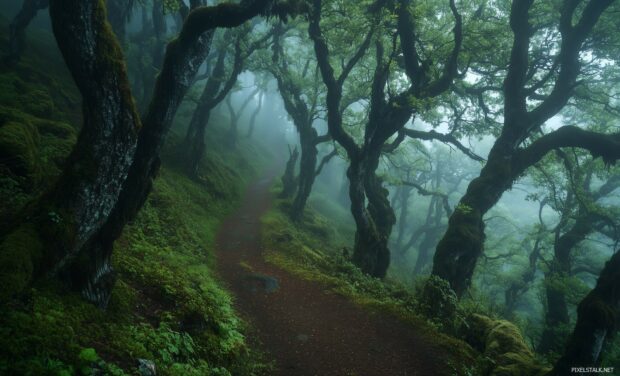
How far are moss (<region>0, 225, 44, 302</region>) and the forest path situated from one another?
4.96 metres

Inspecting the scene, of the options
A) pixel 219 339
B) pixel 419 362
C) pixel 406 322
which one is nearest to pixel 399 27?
pixel 406 322

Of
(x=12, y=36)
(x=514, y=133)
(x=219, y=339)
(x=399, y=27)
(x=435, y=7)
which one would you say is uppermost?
(x=435, y=7)

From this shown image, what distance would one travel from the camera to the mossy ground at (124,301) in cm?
405

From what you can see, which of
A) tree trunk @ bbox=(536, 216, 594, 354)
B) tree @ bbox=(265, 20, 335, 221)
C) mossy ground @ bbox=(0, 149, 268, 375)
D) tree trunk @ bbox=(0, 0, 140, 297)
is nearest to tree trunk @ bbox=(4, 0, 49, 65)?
mossy ground @ bbox=(0, 149, 268, 375)

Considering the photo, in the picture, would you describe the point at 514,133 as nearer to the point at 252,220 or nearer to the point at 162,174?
the point at 252,220

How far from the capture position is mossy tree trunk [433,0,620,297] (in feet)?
41.1

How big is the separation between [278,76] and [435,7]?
1046 centimetres

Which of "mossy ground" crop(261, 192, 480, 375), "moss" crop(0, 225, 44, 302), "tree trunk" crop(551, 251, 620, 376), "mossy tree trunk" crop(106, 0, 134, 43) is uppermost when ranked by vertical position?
"mossy tree trunk" crop(106, 0, 134, 43)

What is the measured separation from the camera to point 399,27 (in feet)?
43.5

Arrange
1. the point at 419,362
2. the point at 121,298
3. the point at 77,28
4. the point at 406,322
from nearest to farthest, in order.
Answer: the point at 77,28
the point at 121,298
the point at 419,362
the point at 406,322

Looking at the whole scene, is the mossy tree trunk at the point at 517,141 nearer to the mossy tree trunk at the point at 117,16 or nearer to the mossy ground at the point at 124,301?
the mossy ground at the point at 124,301

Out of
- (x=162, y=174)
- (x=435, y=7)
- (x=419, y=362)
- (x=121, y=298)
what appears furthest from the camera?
(x=162, y=174)

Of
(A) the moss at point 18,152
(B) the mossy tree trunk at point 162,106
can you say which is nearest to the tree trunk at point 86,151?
(B) the mossy tree trunk at point 162,106

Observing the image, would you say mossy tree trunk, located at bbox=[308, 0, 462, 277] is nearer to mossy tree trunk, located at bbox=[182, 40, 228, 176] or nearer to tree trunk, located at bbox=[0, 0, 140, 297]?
mossy tree trunk, located at bbox=[182, 40, 228, 176]
